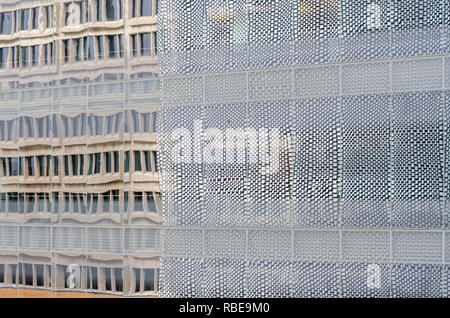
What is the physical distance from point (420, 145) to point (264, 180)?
7.57ft

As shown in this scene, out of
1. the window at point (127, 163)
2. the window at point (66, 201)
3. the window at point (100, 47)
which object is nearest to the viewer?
the window at point (127, 163)

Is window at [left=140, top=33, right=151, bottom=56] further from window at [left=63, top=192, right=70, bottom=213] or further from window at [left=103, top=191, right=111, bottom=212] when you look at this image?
window at [left=63, top=192, right=70, bottom=213]

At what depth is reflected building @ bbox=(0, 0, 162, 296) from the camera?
1064cm

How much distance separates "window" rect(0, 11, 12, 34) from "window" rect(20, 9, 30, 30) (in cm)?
22

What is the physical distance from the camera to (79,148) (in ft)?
36.0

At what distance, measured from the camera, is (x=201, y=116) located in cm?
1038

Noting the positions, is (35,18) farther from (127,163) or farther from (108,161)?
(127,163)

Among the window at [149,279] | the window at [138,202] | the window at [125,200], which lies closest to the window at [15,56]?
the window at [125,200]

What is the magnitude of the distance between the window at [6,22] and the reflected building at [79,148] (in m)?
0.02

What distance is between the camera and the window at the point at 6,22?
11492 millimetres

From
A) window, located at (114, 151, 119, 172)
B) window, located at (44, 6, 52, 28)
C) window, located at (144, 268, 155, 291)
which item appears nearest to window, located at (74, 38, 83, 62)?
window, located at (44, 6, 52, 28)

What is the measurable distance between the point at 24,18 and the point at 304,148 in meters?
5.31

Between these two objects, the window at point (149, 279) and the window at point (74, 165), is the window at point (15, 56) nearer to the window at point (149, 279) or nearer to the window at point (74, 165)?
the window at point (74, 165)
